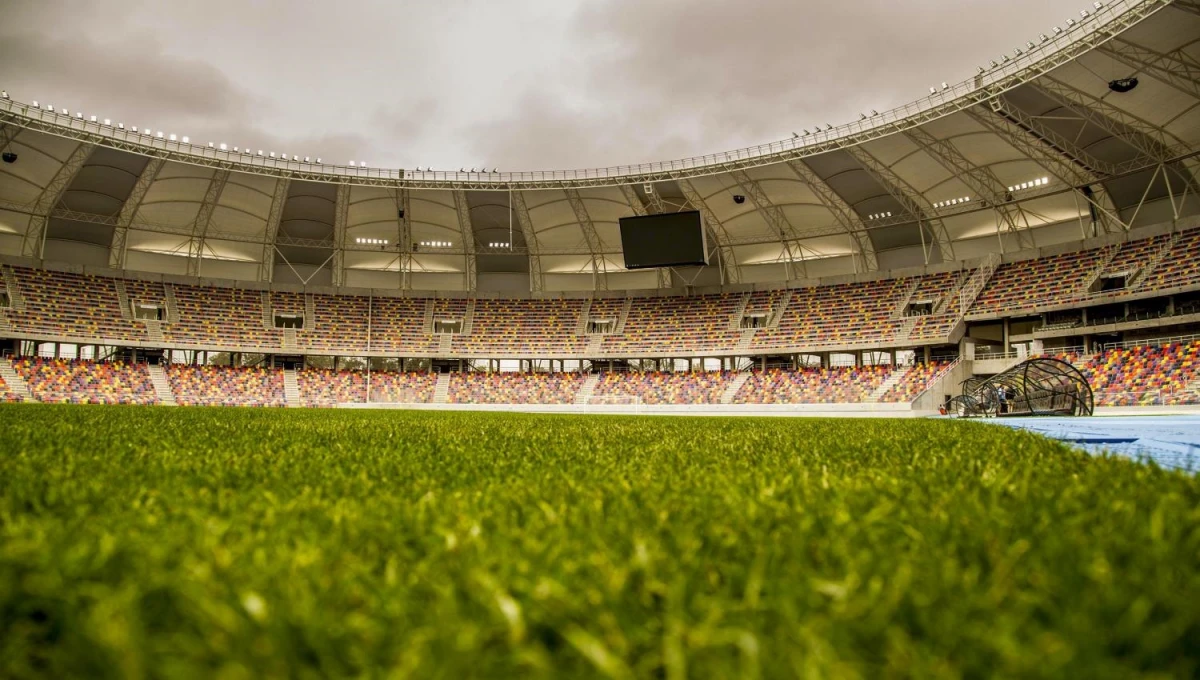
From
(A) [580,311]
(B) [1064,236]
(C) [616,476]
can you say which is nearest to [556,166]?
(A) [580,311]

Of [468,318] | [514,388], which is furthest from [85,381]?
[514,388]

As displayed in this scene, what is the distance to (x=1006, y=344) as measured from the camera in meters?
41.0

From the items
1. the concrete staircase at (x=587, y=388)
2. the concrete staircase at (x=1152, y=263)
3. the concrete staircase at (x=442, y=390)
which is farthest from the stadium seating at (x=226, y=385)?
the concrete staircase at (x=1152, y=263)

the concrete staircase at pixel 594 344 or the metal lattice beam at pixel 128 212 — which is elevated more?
the metal lattice beam at pixel 128 212

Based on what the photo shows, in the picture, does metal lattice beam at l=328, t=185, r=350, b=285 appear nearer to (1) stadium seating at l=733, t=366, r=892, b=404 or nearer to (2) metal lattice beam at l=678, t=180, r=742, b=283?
(2) metal lattice beam at l=678, t=180, r=742, b=283

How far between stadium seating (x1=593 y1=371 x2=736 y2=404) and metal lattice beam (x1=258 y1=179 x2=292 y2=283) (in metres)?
24.1

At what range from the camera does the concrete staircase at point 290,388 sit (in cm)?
4553

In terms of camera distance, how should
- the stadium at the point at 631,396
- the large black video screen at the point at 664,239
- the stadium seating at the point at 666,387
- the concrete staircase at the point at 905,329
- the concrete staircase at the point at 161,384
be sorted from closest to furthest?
the stadium at the point at 631,396 < the large black video screen at the point at 664,239 < the concrete staircase at the point at 161,384 < the concrete staircase at the point at 905,329 < the stadium seating at the point at 666,387

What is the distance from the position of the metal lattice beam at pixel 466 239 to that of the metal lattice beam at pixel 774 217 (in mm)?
18061

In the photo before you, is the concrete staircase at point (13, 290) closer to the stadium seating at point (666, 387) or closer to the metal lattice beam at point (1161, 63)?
the stadium seating at point (666, 387)

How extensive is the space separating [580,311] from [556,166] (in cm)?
6696

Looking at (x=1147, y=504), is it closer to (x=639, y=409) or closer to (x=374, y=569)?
(x=374, y=569)

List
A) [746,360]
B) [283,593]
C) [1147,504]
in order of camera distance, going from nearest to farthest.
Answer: [283,593] < [1147,504] < [746,360]

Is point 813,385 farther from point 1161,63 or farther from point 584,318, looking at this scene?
point 1161,63
